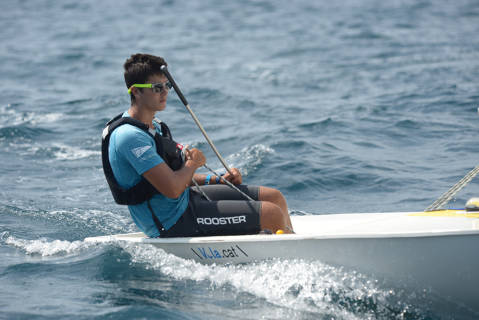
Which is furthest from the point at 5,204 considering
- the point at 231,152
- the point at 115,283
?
the point at 231,152

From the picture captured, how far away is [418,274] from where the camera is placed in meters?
3.47

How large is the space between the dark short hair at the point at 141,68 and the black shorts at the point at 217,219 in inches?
32.9

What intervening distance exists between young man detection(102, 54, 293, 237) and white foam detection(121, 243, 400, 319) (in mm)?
271

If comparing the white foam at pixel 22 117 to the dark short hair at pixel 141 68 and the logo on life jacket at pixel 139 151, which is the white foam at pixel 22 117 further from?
the logo on life jacket at pixel 139 151

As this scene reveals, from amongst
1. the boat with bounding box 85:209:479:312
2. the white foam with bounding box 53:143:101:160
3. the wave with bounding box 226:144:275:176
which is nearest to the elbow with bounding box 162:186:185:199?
the boat with bounding box 85:209:479:312

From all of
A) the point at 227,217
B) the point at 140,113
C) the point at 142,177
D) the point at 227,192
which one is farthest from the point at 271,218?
the point at 140,113

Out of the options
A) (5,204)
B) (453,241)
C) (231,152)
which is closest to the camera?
(453,241)

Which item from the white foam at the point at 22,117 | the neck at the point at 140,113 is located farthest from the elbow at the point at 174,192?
the white foam at the point at 22,117

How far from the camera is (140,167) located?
142 inches

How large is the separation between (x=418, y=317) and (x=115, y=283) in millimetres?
1911

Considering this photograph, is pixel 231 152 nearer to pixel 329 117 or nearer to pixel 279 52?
pixel 329 117

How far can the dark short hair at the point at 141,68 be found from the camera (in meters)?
3.75

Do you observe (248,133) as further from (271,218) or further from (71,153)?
(271,218)

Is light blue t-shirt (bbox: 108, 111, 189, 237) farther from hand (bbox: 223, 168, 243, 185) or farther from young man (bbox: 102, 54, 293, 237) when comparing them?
hand (bbox: 223, 168, 243, 185)
